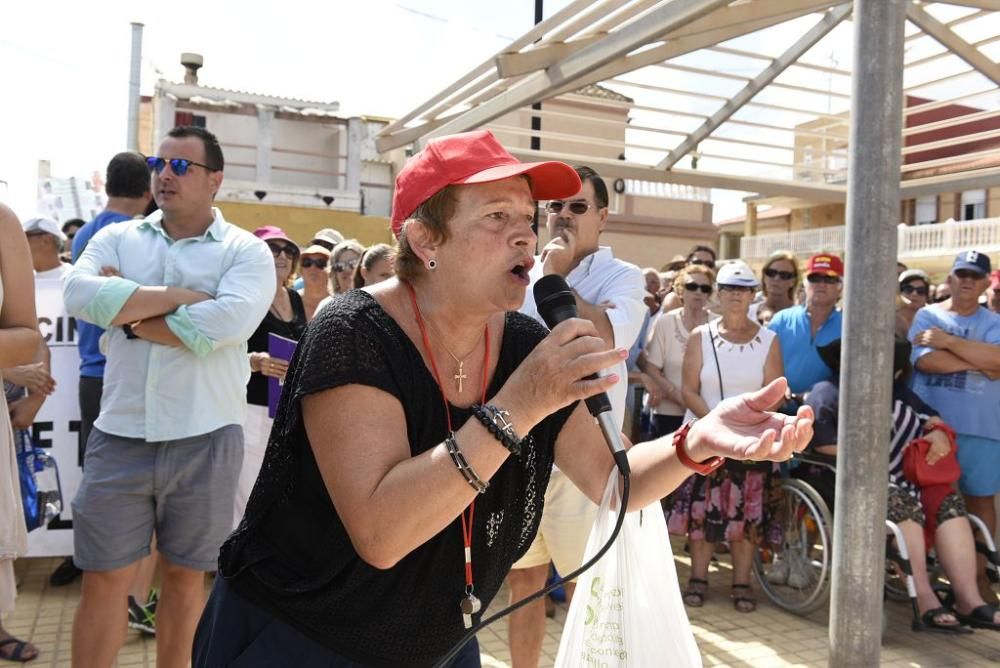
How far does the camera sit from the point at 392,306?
6.61 ft

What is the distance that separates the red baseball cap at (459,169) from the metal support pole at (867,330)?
1.34 meters

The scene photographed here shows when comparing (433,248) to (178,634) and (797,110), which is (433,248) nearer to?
(178,634)

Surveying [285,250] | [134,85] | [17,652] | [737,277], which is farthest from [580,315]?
[134,85]

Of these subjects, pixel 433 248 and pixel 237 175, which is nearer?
pixel 433 248

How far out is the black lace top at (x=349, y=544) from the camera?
187 cm

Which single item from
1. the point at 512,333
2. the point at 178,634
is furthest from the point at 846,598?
the point at 178,634

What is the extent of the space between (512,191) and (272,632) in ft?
3.63

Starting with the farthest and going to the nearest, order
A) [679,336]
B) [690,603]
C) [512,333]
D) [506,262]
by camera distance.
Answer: [679,336] < [690,603] < [512,333] < [506,262]

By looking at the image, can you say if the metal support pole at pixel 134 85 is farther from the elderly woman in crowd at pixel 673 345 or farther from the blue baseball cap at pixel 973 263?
the blue baseball cap at pixel 973 263

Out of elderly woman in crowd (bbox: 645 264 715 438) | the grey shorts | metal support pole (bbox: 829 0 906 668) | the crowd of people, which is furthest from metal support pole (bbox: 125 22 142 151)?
metal support pole (bbox: 829 0 906 668)

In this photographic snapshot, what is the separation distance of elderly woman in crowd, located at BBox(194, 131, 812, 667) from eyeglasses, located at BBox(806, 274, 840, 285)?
4.32 meters

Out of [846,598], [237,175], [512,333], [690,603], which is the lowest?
[690,603]

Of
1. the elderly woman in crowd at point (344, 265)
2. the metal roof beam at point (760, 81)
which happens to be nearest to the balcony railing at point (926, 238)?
the metal roof beam at point (760, 81)

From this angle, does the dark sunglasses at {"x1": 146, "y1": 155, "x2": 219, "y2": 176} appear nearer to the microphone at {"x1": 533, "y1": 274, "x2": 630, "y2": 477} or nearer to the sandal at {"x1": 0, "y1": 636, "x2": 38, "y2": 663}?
the microphone at {"x1": 533, "y1": 274, "x2": 630, "y2": 477}
